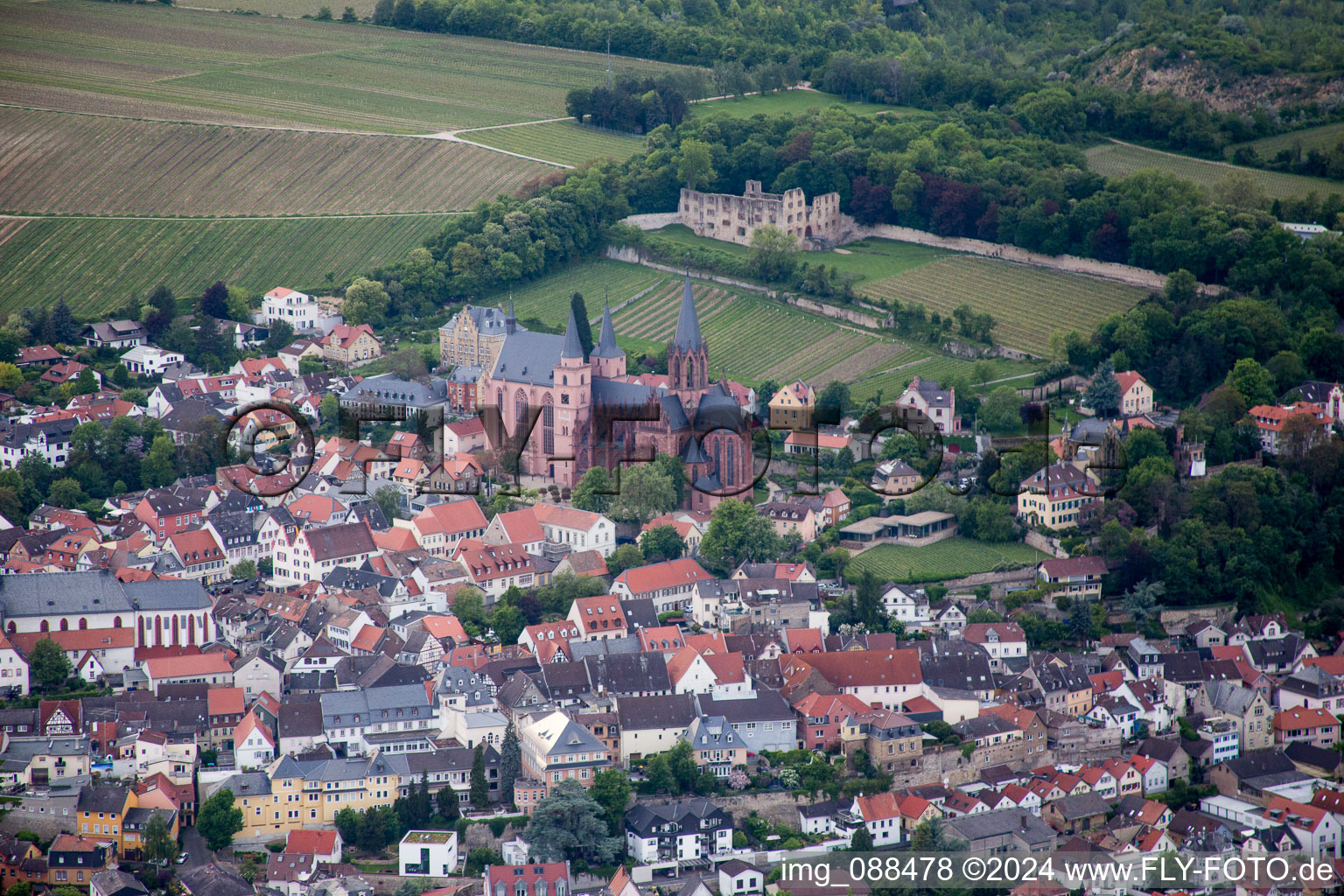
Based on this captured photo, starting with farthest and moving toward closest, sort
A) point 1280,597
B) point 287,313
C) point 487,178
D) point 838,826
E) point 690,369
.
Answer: point 487,178, point 287,313, point 690,369, point 1280,597, point 838,826

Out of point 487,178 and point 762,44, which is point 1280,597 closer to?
point 487,178

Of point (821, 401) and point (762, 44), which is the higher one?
point (762, 44)

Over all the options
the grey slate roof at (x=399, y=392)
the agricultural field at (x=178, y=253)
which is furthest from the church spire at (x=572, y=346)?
the agricultural field at (x=178, y=253)

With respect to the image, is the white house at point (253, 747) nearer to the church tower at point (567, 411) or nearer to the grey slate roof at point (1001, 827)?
the grey slate roof at point (1001, 827)

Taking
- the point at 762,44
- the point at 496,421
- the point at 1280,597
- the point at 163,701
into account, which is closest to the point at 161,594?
the point at 163,701

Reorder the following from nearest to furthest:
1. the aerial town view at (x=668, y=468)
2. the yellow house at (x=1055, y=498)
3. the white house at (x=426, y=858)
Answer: the white house at (x=426, y=858) → the aerial town view at (x=668, y=468) → the yellow house at (x=1055, y=498)

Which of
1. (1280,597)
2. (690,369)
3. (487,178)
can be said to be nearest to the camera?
(1280,597)

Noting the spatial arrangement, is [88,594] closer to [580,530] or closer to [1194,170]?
[580,530]
